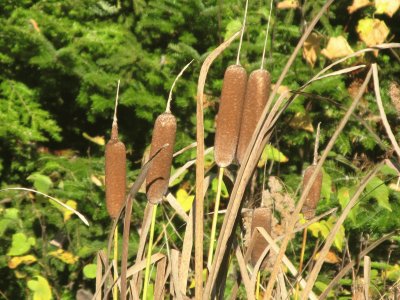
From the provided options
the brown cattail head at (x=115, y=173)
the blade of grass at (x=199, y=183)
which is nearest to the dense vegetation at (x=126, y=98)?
the brown cattail head at (x=115, y=173)

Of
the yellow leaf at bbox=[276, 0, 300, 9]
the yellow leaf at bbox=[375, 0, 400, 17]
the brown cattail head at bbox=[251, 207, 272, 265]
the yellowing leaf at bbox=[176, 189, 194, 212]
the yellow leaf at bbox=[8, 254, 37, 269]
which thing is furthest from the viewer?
the yellow leaf at bbox=[375, 0, 400, 17]

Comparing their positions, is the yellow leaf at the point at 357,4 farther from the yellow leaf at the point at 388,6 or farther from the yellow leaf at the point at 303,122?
the yellow leaf at the point at 303,122

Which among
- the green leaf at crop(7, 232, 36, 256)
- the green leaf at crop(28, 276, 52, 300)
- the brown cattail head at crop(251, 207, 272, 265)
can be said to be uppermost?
the brown cattail head at crop(251, 207, 272, 265)

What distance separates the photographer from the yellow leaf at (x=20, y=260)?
3531 millimetres

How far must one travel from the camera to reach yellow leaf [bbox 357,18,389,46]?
4113 millimetres

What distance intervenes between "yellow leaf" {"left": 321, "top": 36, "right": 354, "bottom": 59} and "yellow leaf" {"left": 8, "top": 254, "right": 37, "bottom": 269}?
5.57ft

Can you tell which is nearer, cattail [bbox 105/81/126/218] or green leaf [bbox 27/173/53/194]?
cattail [bbox 105/81/126/218]

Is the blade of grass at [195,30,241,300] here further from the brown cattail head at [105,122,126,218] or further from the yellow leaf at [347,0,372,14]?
the yellow leaf at [347,0,372,14]

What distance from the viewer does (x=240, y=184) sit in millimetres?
1391

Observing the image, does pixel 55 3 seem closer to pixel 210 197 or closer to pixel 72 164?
pixel 72 164

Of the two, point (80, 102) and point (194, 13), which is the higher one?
point (194, 13)

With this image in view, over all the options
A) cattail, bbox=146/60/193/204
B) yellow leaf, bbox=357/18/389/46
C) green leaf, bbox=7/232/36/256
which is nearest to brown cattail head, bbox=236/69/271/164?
cattail, bbox=146/60/193/204

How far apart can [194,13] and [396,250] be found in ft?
4.98

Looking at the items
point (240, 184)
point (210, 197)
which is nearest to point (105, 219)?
point (210, 197)
